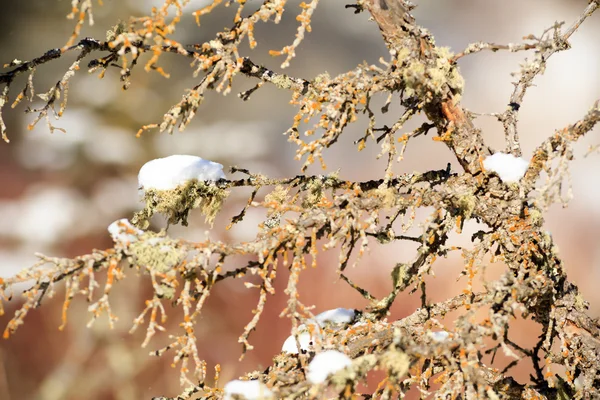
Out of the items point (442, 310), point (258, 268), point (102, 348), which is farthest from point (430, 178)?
point (102, 348)

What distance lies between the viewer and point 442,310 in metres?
2.55

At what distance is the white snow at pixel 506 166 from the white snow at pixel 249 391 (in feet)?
4.46

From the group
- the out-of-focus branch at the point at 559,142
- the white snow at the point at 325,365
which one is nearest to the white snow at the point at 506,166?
the out-of-focus branch at the point at 559,142

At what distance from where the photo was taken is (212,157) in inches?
275

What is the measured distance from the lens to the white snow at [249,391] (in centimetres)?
166

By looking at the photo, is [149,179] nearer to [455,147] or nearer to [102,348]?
[455,147]

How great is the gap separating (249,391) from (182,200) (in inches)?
49.1

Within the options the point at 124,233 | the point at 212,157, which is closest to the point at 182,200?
the point at 124,233

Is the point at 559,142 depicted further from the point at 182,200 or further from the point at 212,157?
the point at 212,157

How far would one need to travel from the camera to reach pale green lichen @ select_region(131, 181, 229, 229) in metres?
2.76

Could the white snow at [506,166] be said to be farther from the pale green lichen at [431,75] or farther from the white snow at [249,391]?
the white snow at [249,391]

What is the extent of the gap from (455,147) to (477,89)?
4.43m

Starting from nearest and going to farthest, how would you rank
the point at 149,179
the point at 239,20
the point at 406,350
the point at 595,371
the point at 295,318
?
the point at 406,350 < the point at 295,318 < the point at 239,20 < the point at 595,371 < the point at 149,179

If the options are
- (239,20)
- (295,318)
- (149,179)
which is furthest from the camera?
(149,179)
